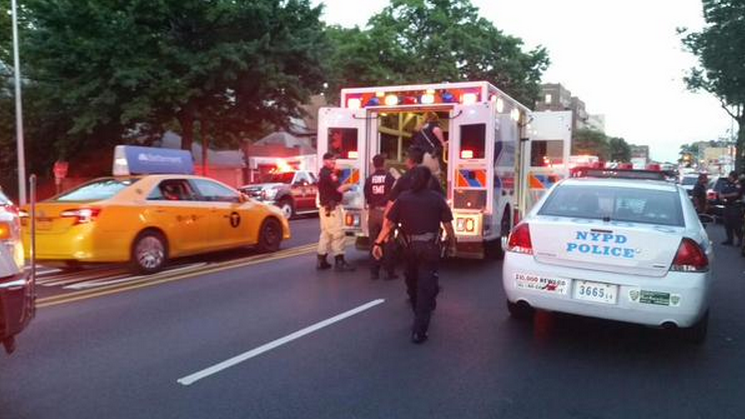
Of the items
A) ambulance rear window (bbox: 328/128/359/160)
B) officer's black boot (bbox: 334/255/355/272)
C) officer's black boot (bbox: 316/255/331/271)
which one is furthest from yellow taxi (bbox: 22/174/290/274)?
officer's black boot (bbox: 334/255/355/272)

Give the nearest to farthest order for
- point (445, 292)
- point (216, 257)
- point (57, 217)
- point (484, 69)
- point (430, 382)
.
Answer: point (430, 382) < point (445, 292) < point (57, 217) < point (216, 257) < point (484, 69)

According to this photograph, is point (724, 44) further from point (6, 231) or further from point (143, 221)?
point (6, 231)

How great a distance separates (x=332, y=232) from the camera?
367 inches

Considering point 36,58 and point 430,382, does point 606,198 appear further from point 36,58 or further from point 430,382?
point 36,58

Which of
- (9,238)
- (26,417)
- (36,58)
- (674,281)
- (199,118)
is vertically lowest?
(26,417)

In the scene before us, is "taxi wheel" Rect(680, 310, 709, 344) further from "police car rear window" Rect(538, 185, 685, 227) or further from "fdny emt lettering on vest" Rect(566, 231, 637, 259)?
"fdny emt lettering on vest" Rect(566, 231, 637, 259)

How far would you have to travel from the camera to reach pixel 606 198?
595cm

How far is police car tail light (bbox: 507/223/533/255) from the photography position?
5.59 meters

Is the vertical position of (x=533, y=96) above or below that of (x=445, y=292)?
above

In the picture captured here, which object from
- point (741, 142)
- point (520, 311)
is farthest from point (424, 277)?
point (741, 142)

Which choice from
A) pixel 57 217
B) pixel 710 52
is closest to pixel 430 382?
pixel 57 217

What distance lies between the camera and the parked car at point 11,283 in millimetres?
3645

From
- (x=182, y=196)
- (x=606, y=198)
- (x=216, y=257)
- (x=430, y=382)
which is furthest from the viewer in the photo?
(x=216, y=257)

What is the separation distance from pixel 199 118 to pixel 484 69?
16.7 m
